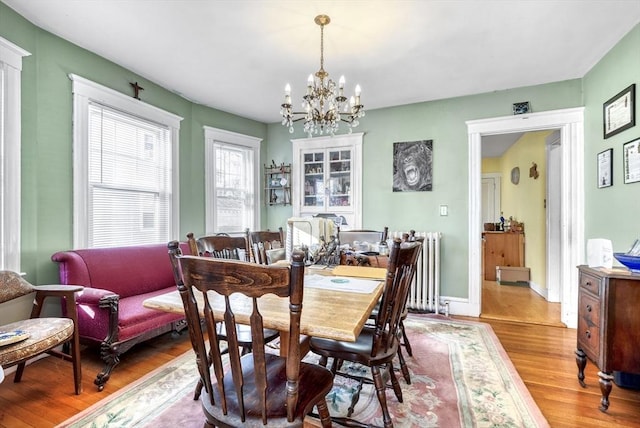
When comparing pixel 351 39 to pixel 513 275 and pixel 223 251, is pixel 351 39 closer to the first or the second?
pixel 223 251

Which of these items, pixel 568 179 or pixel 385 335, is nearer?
pixel 385 335

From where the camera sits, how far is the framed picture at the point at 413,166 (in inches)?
149

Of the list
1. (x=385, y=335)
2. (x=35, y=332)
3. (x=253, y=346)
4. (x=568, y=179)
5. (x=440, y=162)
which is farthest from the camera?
(x=440, y=162)

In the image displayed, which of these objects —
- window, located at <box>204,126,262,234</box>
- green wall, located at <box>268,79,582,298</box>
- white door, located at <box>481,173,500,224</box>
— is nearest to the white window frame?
window, located at <box>204,126,262,234</box>

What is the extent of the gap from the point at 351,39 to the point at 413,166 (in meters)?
1.85

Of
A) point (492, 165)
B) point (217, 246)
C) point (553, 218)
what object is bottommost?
point (217, 246)

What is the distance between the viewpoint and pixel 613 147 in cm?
257

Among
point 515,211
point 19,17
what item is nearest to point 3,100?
point 19,17

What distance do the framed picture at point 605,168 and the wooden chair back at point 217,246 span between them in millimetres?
3037

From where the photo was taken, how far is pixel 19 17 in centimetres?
224

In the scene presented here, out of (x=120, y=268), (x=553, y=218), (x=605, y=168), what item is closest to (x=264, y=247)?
(x=120, y=268)

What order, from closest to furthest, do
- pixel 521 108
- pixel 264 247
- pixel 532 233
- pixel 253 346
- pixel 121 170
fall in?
pixel 253 346
pixel 264 247
pixel 121 170
pixel 521 108
pixel 532 233

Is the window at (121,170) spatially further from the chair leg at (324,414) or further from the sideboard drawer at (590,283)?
the sideboard drawer at (590,283)

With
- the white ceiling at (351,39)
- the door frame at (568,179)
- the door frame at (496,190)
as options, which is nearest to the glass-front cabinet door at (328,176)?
the white ceiling at (351,39)
